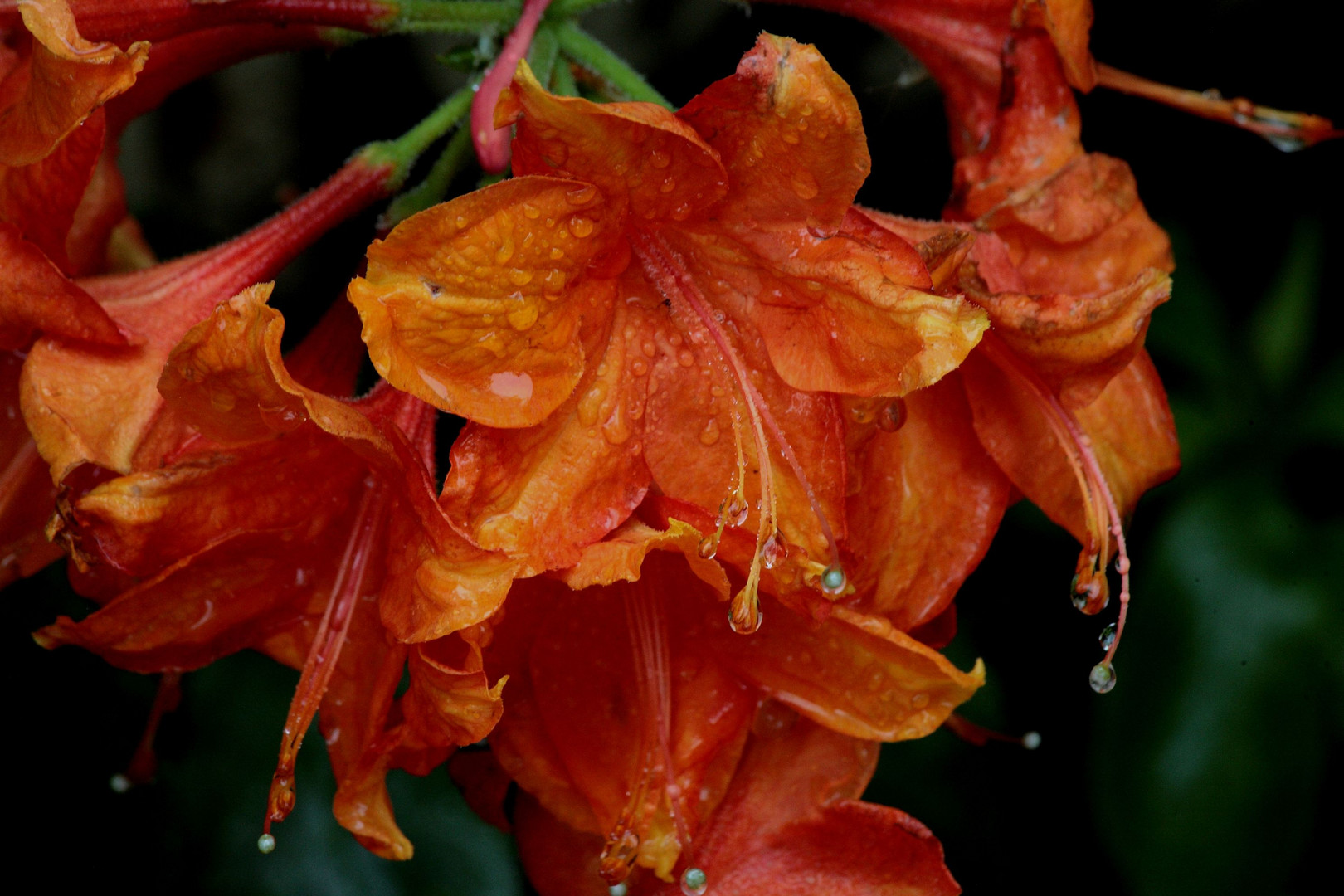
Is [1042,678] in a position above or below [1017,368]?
below

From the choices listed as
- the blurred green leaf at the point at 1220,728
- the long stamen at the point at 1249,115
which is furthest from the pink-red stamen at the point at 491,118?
the blurred green leaf at the point at 1220,728

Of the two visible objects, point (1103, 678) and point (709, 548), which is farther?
point (1103, 678)

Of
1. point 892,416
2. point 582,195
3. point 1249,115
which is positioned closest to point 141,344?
point 582,195

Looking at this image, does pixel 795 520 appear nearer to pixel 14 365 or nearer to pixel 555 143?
pixel 555 143

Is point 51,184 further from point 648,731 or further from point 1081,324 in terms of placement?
point 1081,324

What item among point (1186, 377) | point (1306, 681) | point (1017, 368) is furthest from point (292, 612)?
point (1186, 377)

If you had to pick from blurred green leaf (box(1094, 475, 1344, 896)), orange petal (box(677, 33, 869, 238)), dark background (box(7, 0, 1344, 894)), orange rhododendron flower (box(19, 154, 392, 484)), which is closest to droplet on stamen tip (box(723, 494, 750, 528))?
orange petal (box(677, 33, 869, 238))

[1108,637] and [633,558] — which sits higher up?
[633,558]
